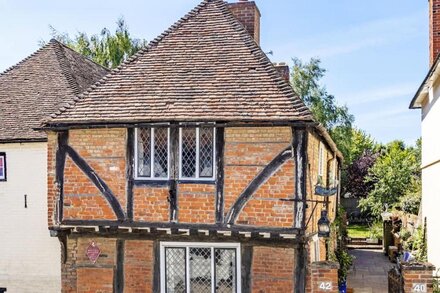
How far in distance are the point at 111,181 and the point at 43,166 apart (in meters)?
3.50

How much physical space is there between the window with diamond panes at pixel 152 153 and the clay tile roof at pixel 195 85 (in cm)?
42

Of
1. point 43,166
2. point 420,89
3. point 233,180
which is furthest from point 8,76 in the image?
point 420,89

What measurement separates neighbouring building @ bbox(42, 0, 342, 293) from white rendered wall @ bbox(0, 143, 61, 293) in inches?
87.1

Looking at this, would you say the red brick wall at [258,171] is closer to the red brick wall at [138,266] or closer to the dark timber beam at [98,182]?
the red brick wall at [138,266]

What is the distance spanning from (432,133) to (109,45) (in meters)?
16.6

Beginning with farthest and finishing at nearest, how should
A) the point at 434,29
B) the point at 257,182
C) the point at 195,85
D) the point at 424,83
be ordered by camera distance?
the point at 434,29 < the point at 424,83 < the point at 195,85 < the point at 257,182

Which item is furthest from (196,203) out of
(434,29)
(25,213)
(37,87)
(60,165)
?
(434,29)

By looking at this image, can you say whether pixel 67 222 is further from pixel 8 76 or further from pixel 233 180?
pixel 8 76

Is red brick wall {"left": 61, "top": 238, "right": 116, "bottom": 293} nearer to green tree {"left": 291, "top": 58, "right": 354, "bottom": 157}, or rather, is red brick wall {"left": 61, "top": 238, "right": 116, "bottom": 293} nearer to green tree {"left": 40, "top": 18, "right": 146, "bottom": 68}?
green tree {"left": 40, "top": 18, "right": 146, "bottom": 68}

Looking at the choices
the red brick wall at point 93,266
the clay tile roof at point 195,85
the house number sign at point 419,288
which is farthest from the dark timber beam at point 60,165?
the house number sign at point 419,288

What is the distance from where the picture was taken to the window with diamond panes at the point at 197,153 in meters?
10.5

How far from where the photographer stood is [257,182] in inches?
400

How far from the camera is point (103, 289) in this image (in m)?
11.0

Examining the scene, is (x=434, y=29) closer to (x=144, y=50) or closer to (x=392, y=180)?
(x=144, y=50)
